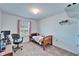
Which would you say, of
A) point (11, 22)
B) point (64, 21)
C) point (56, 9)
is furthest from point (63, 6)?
point (11, 22)

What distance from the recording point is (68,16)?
150 centimetres

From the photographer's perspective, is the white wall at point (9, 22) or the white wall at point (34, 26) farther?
the white wall at point (34, 26)

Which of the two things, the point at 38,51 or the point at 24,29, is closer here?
the point at 38,51

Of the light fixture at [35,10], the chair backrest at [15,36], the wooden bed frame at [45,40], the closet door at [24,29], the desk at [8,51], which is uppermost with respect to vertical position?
the light fixture at [35,10]

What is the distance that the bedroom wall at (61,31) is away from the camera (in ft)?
4.87

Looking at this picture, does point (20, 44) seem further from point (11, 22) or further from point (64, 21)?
point (64, 21)

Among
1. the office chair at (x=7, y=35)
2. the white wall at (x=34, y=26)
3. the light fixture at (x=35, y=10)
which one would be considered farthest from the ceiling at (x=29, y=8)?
the office chair at (x=7, y=35)

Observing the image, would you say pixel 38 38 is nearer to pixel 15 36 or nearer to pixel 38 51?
pixel 38 51

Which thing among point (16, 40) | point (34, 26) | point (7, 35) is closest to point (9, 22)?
point (7, 35)

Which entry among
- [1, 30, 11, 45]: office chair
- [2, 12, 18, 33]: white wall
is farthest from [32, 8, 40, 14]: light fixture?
[1, 30, 11, 45]: office chair

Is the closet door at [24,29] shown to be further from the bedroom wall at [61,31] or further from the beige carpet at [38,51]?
the bedroom wall at [61,31]

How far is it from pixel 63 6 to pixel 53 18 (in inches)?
10.4

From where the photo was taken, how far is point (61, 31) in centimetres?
159

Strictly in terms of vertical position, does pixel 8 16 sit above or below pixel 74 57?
above
